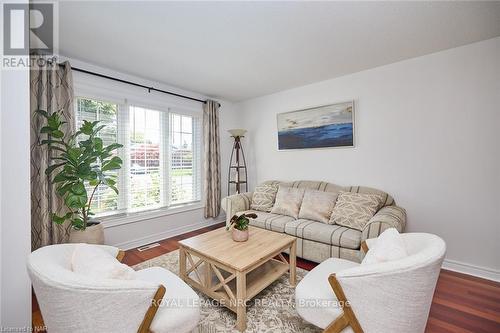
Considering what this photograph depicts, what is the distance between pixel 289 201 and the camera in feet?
10.4

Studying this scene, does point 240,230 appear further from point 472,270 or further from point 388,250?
point 472,270

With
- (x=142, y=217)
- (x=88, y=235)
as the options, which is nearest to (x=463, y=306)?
(x=88, y=235)

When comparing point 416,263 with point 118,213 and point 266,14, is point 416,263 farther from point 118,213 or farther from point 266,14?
point 118,213

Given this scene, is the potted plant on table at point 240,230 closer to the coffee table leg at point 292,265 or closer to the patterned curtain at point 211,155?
the coffee table leg at point 292,265

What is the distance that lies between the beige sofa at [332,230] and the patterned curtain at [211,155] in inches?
32.3

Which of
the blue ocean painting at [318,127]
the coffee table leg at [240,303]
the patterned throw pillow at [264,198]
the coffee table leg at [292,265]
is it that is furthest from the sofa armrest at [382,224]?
the patterned throw pillow at [264,198]

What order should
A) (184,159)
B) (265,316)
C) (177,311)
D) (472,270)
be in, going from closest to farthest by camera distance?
(177,311) → (265,316) → (472,270) → (184,159)

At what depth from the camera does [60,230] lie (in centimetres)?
242

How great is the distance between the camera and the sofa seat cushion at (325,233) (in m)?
2.32

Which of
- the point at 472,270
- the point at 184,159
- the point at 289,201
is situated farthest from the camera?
the point at 184,159

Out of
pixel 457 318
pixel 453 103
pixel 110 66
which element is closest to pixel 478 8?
pixel 453 103

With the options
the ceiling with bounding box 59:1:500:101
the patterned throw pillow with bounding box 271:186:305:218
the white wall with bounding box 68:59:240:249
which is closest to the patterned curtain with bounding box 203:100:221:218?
the white wall with bounding box 68:59:240:249

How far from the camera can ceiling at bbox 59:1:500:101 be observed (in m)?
1.77

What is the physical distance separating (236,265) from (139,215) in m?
2.19
